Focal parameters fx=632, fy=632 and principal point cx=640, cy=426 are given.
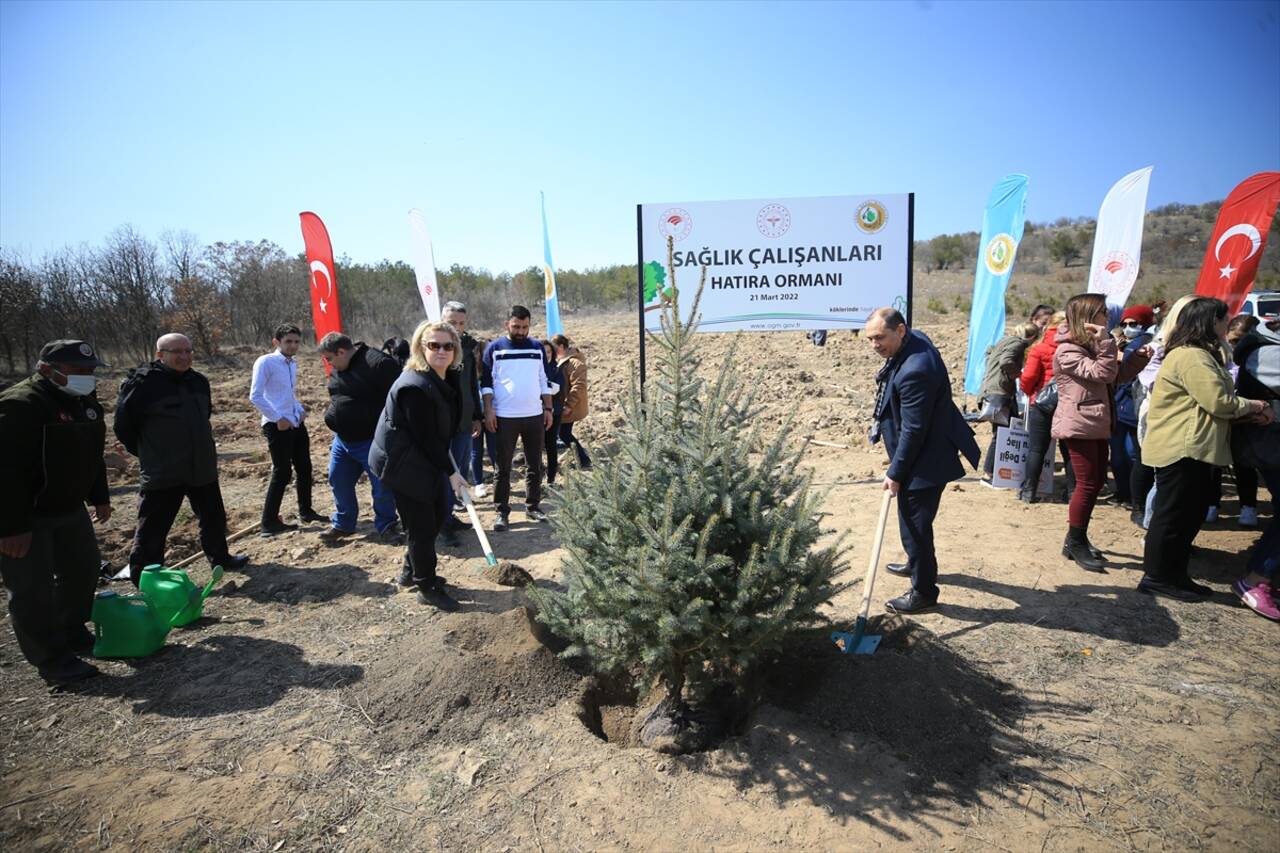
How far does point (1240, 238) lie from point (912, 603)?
20.6ft

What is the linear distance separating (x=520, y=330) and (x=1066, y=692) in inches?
198

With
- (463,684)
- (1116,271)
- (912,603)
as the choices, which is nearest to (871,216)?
(1116,271)

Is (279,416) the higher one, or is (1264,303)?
(1264,303)

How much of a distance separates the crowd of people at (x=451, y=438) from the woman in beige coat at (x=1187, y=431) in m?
0.01

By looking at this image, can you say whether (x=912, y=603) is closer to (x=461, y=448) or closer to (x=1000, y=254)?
(x=461, y=448)

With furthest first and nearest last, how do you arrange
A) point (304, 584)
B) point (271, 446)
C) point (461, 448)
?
point (461, 448)
point (271, 446)
point (304, 584)

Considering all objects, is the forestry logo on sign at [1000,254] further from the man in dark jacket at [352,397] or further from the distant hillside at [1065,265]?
the distant hillside at [1065,265]

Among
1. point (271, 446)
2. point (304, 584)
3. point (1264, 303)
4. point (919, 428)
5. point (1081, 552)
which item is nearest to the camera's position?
point (919, 428)

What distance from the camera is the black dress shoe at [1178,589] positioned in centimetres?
438

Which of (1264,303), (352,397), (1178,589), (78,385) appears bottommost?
(1178,589)

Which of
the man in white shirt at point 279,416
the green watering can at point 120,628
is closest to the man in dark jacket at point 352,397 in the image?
the man in white shirt at point 279,416

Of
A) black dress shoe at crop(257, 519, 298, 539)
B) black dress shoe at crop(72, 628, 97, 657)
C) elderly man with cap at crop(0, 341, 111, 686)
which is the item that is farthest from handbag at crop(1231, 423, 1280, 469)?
black dress shoe at crop(257, 519, 298, 539)

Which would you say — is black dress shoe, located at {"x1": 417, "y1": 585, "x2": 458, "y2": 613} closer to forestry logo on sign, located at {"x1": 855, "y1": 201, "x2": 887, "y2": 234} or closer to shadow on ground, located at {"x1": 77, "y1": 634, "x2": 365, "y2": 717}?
shadow on ground, located at {"x1": 77, "y1": 634, "x2": 365, "y2": 717}

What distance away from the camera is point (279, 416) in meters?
6.16
